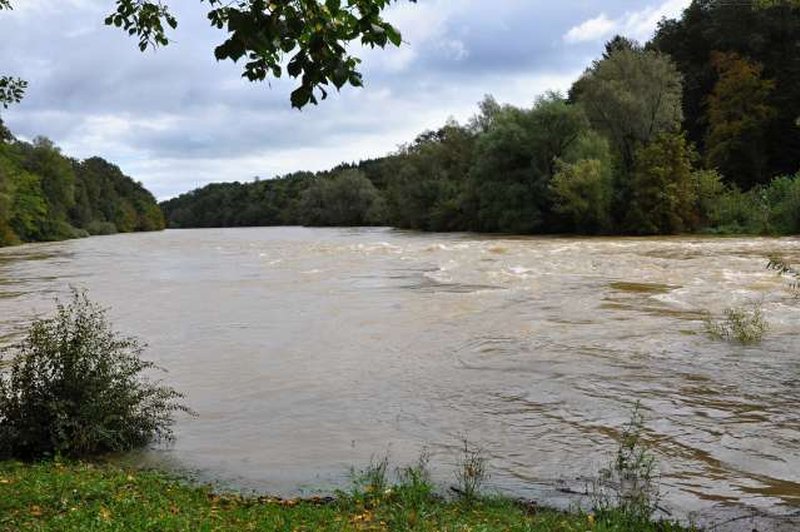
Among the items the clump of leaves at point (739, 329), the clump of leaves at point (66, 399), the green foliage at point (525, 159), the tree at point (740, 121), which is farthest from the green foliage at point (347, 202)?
the clump of leaves at point (66, 399)

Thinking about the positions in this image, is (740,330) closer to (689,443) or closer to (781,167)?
(689,443)

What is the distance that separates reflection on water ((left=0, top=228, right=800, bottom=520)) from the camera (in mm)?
A: 7559

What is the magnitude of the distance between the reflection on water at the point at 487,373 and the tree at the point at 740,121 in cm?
3135

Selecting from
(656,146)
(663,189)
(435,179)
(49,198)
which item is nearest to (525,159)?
(656,146)

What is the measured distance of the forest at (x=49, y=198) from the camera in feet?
214

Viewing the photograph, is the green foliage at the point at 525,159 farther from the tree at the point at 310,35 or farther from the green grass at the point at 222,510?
the tree at the point at 310,35

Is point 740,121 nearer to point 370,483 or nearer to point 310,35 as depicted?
point 370,483

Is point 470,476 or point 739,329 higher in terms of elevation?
point 739,329

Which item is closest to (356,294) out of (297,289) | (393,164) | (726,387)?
(297,289)

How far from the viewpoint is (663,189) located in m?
44.8

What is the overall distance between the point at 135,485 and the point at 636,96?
155 feet

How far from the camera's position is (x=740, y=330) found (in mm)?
13008

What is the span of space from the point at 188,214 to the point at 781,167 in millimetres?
148833

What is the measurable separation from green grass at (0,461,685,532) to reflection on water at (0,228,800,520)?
960 millimetres
